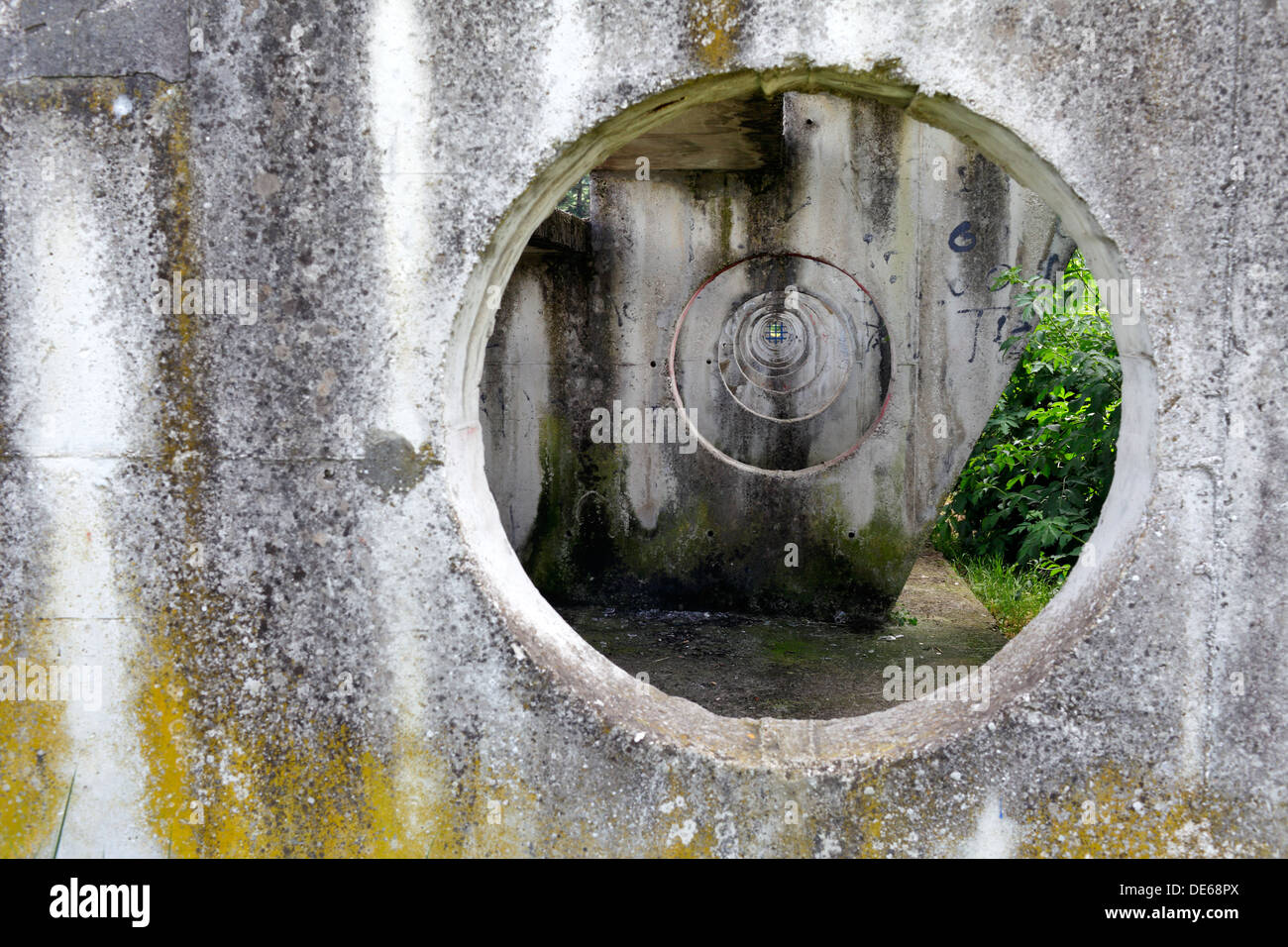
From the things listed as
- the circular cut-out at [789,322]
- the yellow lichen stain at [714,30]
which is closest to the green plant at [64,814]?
the yellow lichen stain at [714,30]

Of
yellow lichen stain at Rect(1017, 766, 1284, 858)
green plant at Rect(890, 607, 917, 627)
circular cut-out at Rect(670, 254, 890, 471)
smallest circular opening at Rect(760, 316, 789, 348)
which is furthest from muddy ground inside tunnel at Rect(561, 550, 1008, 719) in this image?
smallest circular opening at Rect(760, 316, 789, 348)

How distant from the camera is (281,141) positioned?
227 cm

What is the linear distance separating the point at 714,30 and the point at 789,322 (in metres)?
6.33

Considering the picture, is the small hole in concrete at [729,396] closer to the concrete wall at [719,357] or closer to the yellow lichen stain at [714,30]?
the concrete wall at [719,357]

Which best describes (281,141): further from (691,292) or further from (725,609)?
(725,609)

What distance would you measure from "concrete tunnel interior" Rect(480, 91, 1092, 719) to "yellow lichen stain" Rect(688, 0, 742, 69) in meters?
3.21

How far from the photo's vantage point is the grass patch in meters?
5.59

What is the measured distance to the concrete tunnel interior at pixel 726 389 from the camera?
567 cm

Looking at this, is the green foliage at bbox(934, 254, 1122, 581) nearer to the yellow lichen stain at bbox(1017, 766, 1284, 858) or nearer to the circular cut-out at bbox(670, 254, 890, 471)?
the circular cut-out at bbox(670, 254, 890, 471)

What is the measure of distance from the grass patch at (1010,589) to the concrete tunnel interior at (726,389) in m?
0.12

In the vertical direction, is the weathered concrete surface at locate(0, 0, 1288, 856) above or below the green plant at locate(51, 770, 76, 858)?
above

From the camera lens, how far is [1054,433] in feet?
19.7

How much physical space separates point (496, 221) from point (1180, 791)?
6.91 ft

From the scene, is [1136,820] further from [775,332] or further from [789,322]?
[775,332]
